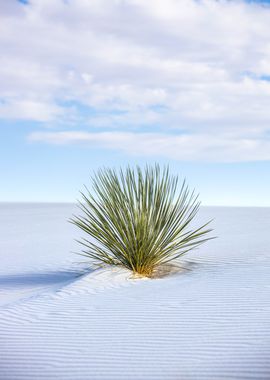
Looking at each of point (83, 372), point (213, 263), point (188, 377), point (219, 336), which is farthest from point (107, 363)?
point (213, 263)

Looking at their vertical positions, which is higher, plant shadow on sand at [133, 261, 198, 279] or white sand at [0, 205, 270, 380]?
plant shadow on sand at [133, 261, 198, 279]

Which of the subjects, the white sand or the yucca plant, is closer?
the white sand

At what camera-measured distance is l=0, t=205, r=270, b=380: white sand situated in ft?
12.6

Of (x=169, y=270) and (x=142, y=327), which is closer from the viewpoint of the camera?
(x=142, y=327)

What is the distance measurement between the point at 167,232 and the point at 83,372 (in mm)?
3887

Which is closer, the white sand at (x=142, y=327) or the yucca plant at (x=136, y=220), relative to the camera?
the white sand at (x=142, y=327)

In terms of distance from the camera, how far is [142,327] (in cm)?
475

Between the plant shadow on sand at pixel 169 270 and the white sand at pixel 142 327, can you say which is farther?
the plant shadow on sand at pixel 169 270

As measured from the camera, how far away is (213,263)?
334 inches

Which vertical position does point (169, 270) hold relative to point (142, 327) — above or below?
above

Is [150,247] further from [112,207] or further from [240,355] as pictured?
[240,355]

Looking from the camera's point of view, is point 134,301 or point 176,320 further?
point 134,301

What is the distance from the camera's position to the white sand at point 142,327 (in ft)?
12.6

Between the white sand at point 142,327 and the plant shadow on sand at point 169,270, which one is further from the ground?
the plant shadow on sand at point 169,270
